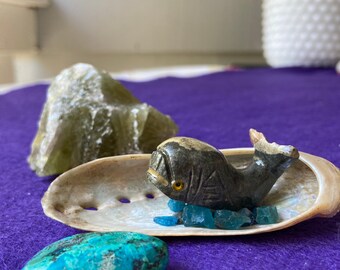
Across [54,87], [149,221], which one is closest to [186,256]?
[149,221]

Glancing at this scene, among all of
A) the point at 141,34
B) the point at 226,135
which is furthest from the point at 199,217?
the point at 141,34

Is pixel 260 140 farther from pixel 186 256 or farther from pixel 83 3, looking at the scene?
pixel 83 3

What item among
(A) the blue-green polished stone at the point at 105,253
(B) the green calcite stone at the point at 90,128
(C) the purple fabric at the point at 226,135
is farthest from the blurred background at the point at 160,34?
(A) the blue-green polished stone at the point at 105,253

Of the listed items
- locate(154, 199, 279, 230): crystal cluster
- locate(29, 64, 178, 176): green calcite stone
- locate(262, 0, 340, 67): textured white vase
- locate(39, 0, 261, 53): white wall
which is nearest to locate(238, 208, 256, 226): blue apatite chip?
locate(154, 199, 279, 230): crystal cluster

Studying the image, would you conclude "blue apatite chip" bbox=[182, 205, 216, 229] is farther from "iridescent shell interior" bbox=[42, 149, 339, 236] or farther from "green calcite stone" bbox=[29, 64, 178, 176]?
"green calcite stone" bbox=[29, 64, 178, 176]

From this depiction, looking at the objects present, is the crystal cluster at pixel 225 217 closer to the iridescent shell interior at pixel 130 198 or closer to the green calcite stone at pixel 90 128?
the iridescent shell interior at pixel 130 198
